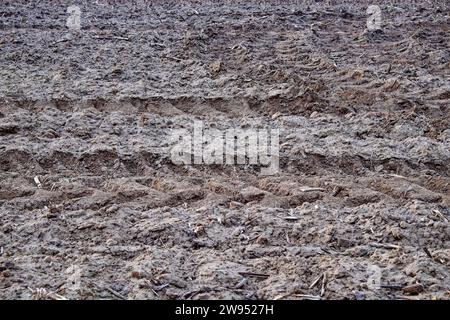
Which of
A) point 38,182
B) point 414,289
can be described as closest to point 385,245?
point 414,289

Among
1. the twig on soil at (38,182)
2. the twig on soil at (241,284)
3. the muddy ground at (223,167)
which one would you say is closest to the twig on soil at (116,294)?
the muddy ground at (223,167)

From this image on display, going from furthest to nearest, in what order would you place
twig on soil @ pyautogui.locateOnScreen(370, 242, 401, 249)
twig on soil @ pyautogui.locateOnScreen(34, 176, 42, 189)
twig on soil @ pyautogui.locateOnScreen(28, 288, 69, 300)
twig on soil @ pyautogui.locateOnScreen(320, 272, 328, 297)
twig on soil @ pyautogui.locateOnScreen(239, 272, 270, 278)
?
twig on soil @ pyautogui.locateOnScreen(34, 176, 42, 189) → twig on soil @ pyautogui.locateOnScreen(370, 242, 401, 249) → twig on soil @ pyautogui.locateOnScreen(239, 272, 270, 278) → twig on soil @ pyautogui.locateOnScreen(320, 272, 328, 297) → twig on soil @ pyautogui.locateOnScreen(28, 288, 69, 300)

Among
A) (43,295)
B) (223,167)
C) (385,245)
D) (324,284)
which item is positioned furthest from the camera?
(223,167)

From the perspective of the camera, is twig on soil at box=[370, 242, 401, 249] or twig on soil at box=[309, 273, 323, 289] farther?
twig on soil at box=[370, 242, 401, 249]

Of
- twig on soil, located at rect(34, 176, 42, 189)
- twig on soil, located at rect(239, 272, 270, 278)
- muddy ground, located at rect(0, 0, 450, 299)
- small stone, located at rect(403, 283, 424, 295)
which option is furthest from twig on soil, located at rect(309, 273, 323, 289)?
twig on soil, located at rect(34, 176, 42, 189)

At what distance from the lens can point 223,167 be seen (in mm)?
4285

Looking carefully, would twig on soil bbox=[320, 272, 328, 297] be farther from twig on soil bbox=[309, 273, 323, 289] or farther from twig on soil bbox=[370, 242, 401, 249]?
twig on soil bbox=[370, 242, 401, 249]

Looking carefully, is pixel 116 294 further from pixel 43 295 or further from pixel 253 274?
pixel 253 274

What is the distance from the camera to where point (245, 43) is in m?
6.42

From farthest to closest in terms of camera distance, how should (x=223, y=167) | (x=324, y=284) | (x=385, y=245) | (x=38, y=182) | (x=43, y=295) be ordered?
(x=223, y=167)
(x=38, y=182)
(x=385, y=245)
(x=324, y=284)
(x=43, y=295)

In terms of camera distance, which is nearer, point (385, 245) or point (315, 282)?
point (315, 282)

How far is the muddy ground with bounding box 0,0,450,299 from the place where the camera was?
10.5 feet

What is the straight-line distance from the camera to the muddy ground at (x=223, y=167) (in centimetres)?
321
